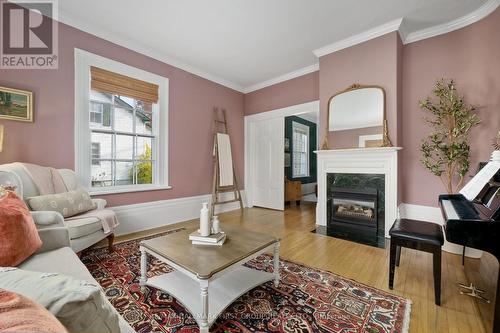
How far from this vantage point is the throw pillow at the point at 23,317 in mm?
395

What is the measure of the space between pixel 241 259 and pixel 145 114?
305cm

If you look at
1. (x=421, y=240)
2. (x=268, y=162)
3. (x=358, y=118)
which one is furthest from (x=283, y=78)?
(x=421, y=240)

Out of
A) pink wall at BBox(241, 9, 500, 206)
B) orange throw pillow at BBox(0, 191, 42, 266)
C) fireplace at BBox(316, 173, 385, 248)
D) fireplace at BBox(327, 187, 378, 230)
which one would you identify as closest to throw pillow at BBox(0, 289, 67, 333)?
orange throw pillow at BBox(0, 191, 42, 266)

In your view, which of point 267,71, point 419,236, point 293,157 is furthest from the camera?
point 293,157

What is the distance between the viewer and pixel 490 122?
2.54 m

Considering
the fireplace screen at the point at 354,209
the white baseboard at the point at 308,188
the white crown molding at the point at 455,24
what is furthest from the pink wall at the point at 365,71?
the white baseboard at the point at 308,188

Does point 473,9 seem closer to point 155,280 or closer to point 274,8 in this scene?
point 274,8

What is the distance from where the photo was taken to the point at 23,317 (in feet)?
1.39

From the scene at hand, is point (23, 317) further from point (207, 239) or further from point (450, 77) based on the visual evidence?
point (450, 77)

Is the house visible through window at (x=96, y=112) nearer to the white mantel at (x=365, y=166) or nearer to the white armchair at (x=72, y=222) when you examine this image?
the white armchair at (x=72, y=222)

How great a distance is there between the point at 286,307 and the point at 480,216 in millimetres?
1437

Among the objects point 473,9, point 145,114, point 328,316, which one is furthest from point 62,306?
point 473,9

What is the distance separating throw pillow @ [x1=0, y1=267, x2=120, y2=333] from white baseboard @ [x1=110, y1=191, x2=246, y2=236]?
9.17 feet

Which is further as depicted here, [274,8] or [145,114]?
[145,114]
